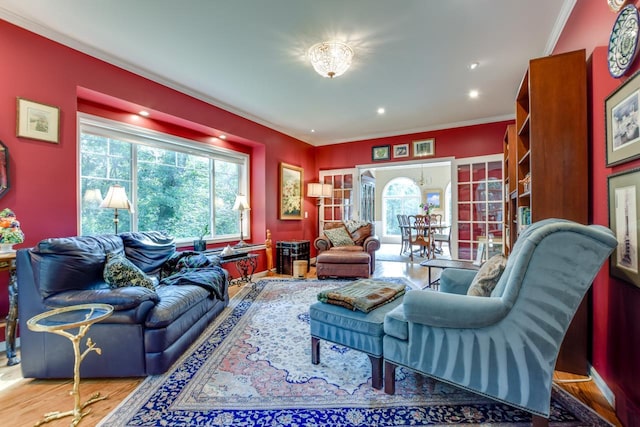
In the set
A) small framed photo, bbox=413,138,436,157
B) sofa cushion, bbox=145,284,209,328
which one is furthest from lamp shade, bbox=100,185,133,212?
small framed photo, bbox=413,138,436,157

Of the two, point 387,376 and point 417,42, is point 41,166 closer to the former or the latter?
point 387,376

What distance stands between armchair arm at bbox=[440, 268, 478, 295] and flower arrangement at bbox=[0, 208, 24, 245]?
3.27 m

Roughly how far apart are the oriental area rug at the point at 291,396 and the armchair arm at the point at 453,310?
54 cm

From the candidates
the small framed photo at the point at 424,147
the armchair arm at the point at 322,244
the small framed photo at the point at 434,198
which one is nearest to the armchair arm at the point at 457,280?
the armchair arm at the point at 322,244

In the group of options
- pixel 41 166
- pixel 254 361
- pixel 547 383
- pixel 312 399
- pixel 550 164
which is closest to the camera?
pixel 547 383

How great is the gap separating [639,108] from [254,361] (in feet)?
8.87

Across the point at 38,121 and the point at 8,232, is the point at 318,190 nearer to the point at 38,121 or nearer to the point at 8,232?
the point at 38,121

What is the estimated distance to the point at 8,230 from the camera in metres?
2.03

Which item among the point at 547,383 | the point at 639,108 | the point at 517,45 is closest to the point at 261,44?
the point at 517,45

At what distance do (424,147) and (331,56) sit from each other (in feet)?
11.3

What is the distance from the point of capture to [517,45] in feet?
8.87

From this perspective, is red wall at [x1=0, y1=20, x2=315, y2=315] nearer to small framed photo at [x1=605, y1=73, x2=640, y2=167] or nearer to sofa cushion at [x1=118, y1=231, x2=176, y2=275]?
sofa cushion at [x1=118, y1=231, x2=176, y2=275]

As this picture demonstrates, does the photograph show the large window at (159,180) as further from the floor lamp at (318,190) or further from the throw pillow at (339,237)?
the throw pillow at (339,237)

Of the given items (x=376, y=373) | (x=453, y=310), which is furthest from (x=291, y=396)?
(x=453, y=310)
